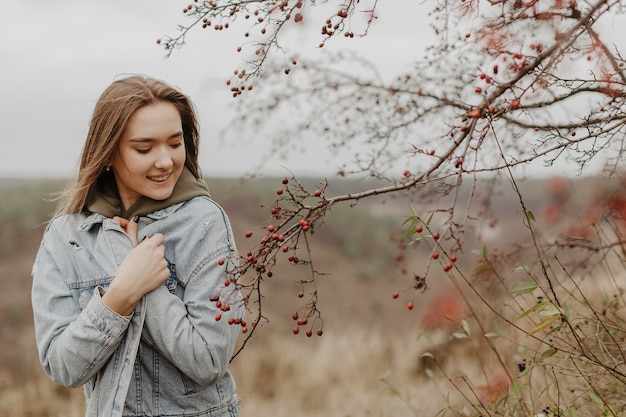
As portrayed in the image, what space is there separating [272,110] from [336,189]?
58.1 ft

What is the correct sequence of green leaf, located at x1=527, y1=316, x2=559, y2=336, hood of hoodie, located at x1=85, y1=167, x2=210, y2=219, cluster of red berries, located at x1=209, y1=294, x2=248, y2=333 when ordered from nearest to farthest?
cluster of red berries, located at x1=209, y1=294, x2=248, y2=333, green leaf, located at x1=527, y1=316, x2=559, y2=336, hood of hoodie, located at x1=85, y1=167, x2=210, y2=219

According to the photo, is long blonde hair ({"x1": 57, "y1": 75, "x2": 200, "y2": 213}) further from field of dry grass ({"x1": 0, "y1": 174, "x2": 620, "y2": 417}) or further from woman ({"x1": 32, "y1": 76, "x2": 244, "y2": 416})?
field of dry grass ({"x1": 0, "y1": 174, "x2": 620, "y2": 417})

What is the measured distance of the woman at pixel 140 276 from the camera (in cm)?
185

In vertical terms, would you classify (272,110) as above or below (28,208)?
above

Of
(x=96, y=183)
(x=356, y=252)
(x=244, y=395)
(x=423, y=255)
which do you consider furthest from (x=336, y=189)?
(x=96, y=183)

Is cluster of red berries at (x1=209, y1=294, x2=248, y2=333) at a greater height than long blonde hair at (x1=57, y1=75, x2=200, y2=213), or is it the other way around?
long blonde hair at (x1=57, y1=75, x2=200, y2=213)

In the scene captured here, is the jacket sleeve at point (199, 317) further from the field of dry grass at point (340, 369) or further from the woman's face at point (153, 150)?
the field of dry grass at point (340, 369)

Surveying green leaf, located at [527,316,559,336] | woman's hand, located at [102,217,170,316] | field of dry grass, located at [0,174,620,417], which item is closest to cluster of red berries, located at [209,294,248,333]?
woman's hand, located at [102,217,170,316]

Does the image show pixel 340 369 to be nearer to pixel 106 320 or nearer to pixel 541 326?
pixel 541 326

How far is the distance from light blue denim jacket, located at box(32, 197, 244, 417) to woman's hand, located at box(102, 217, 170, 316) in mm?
29

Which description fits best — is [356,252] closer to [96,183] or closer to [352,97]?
[352,97]

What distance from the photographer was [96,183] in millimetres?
2139

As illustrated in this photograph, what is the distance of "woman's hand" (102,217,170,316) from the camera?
→ 72.8 inches

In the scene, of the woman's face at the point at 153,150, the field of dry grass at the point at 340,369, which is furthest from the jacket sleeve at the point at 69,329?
the woman's face at the point at 153,150
